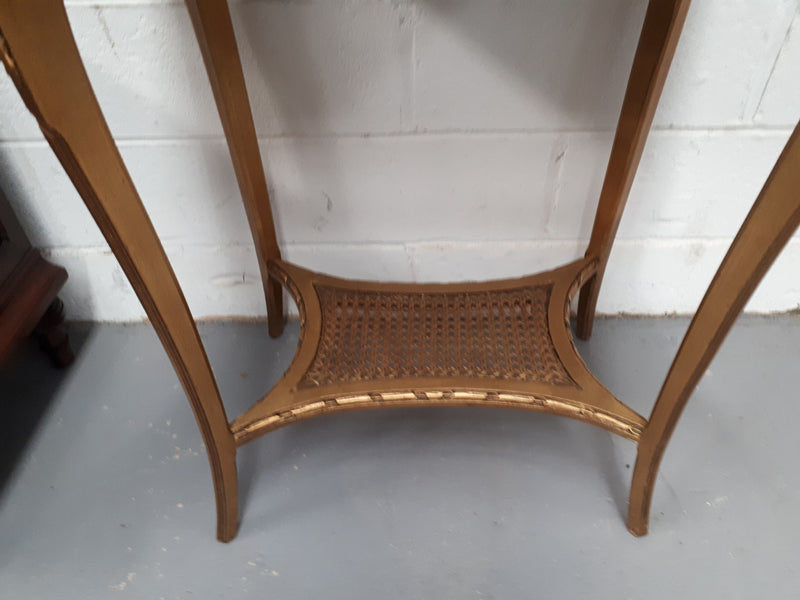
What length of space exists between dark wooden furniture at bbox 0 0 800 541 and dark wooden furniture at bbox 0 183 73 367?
0.37 metres

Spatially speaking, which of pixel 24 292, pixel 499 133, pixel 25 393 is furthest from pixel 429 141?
pixel 25 393

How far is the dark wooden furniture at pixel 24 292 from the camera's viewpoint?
35.9 inches

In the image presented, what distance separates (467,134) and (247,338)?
59 centimetres

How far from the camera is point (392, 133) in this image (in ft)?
3.05

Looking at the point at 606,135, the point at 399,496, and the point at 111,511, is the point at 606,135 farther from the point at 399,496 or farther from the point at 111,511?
the point at 111,511

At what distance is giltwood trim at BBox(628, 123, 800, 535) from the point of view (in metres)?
0.50

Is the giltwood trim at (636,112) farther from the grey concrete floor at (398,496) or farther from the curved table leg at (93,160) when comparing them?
the curved table leg at (93,160)

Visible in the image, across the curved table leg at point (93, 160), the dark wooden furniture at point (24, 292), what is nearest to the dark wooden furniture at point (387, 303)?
the curved table leg at point (93, 160)

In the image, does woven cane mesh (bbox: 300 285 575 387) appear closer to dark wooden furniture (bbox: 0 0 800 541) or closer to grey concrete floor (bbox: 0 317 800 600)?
dark wooden furniture (bbox: 0 0 800 541)

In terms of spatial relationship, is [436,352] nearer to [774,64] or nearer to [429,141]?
[429,141]

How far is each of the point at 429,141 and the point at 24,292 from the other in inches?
28.2

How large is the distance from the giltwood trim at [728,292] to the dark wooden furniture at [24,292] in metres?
0.95

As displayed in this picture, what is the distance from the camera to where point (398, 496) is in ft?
2.92

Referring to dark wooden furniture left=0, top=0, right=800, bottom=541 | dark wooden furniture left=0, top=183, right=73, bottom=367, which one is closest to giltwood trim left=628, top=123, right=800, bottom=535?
dark wooden furniture left=0, top=0, right=800, bottom=541
